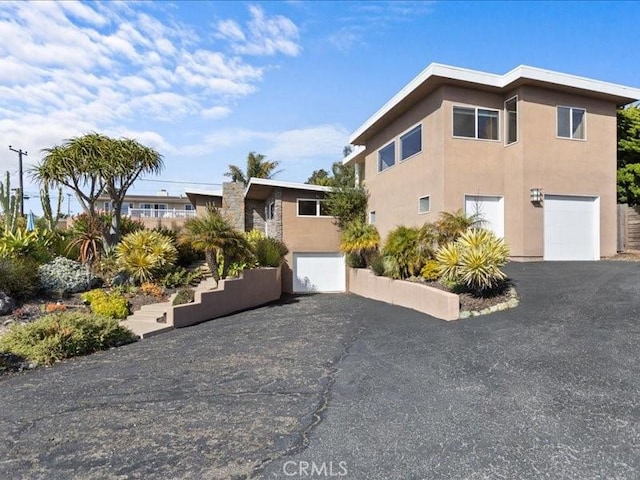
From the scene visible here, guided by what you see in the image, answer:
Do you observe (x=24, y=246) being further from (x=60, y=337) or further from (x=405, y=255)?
(x=405, y=255)

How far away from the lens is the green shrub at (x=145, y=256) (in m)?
11.6

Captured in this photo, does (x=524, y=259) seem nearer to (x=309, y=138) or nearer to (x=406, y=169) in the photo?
(x=406, y=169)

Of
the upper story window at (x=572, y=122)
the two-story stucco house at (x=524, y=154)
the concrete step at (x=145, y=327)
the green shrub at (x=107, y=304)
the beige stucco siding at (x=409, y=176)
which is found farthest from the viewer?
the upper story window at (x=572, y=122)

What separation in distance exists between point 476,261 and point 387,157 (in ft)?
30.4

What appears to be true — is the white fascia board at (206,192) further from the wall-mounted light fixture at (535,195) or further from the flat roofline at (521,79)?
the wall-mounted light fixture at (535,195)

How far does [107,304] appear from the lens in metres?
9.71

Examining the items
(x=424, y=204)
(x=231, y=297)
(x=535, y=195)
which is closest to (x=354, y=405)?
(x=231, y=297)

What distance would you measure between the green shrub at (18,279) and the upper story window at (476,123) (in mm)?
12825

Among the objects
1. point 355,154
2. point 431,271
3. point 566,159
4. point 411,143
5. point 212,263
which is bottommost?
point 431,271

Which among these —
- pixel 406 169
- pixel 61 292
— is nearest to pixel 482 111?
pixel 406 169

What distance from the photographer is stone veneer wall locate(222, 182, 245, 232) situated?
838 inches

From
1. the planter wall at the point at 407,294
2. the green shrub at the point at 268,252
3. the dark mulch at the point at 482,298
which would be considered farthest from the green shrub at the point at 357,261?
the dark mulch at the point at 482,298

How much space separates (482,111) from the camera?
13562mm

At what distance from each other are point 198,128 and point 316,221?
22.2 ft
